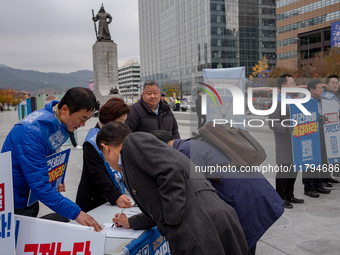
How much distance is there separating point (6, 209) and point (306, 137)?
4620mm

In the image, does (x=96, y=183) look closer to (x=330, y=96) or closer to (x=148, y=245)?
(x=148, y=245)

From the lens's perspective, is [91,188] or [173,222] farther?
[91,188]

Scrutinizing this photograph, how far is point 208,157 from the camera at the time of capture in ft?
6.37

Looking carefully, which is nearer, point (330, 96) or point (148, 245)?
point (148, 245)

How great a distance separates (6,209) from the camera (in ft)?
5.46

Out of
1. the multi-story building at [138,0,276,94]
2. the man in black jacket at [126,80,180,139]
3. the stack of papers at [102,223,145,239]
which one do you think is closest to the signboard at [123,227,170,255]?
the stack of papers at [102,223,145,239]

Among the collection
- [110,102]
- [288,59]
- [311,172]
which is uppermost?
[288,59]

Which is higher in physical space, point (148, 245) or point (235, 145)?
point (235, 145)

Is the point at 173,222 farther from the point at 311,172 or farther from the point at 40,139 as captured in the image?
the point at 311,172

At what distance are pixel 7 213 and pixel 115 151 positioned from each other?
673mm

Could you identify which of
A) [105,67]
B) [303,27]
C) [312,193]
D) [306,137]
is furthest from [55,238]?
[303,27]

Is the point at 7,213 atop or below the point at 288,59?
below

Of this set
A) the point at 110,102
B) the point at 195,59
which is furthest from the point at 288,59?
the point at 110,102

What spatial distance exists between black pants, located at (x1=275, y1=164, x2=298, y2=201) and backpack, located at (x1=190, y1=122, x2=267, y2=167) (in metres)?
3.18
